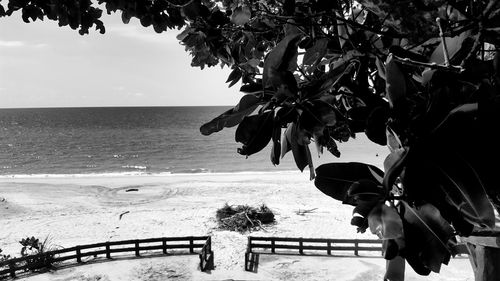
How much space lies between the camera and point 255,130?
120cm

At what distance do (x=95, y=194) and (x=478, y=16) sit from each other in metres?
24.7

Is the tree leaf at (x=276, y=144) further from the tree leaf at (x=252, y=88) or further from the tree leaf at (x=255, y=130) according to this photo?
the tree leaf at (x=252, y=88)

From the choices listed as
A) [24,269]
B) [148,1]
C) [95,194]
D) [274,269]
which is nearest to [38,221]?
[95,194]

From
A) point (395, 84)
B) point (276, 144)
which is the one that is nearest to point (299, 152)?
point (276, 144)

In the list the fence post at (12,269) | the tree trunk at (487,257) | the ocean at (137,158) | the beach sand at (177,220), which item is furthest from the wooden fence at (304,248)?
the ocean at (137,158)

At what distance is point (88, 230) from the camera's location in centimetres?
1579

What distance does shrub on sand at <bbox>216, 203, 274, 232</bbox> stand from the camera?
1472 cm

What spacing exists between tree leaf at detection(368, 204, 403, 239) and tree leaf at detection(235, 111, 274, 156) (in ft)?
1.48

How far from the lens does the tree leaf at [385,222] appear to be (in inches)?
32.6

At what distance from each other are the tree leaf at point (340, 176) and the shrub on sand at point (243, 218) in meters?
13.7

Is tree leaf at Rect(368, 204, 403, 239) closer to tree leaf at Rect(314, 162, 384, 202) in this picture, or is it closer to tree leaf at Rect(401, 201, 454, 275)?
tree leaf at Rect(401, 201, 454, 275)

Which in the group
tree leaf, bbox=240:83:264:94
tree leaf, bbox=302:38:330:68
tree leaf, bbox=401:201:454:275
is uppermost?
tree leaf, bbox=302:38:330:68

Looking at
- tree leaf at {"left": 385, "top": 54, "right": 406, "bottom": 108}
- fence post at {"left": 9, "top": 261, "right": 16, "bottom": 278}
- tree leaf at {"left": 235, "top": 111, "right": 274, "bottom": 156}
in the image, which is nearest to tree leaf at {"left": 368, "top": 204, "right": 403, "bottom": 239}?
tree leaf at {"left": 385, "top": 54, "right": 406, "bottom": 108}

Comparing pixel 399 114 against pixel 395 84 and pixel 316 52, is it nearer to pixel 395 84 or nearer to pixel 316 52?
pixel 395 84
